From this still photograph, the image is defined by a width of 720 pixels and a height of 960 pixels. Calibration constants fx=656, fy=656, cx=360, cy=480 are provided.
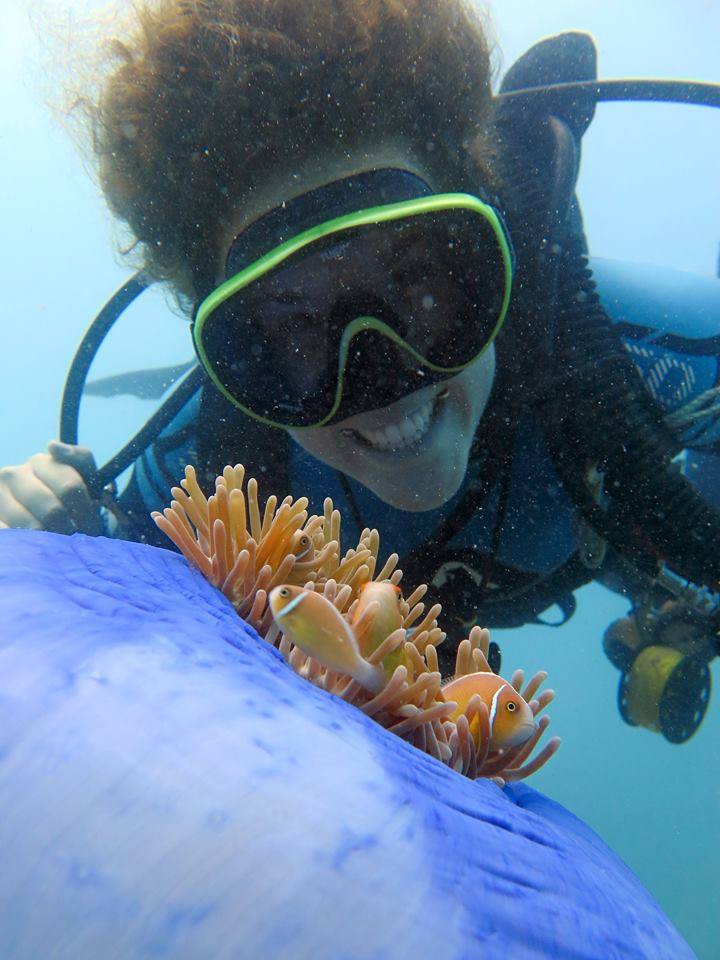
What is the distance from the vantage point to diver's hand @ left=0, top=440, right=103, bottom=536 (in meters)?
2.31

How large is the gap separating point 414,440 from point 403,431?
2.4 inches

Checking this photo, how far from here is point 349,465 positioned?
2188 mm

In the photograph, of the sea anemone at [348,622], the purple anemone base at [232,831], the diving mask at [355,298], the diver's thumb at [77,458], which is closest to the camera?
the purple anemone base at [232,831]

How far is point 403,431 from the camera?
80.5 inches

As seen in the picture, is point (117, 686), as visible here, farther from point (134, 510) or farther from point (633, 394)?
point (134, 510)

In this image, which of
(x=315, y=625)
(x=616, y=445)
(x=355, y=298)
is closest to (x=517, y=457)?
(x=616, y=445)

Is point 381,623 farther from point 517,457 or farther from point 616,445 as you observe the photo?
point 517,457

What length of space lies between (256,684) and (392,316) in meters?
1.31

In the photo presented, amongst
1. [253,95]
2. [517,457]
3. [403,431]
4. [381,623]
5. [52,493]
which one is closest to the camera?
[381,623]

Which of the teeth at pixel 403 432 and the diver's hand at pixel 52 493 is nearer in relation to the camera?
the teeth at pixel 403 432

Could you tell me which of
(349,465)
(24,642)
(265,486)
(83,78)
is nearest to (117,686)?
(24,642)

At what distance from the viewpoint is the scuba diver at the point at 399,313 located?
1750 mm

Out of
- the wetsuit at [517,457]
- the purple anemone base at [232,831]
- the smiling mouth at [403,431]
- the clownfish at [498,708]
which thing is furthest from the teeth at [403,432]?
the purple anemone base at [232,831]

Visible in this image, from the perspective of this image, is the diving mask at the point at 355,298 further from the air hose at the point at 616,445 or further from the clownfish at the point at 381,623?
the clownfish at the point at 381,623
